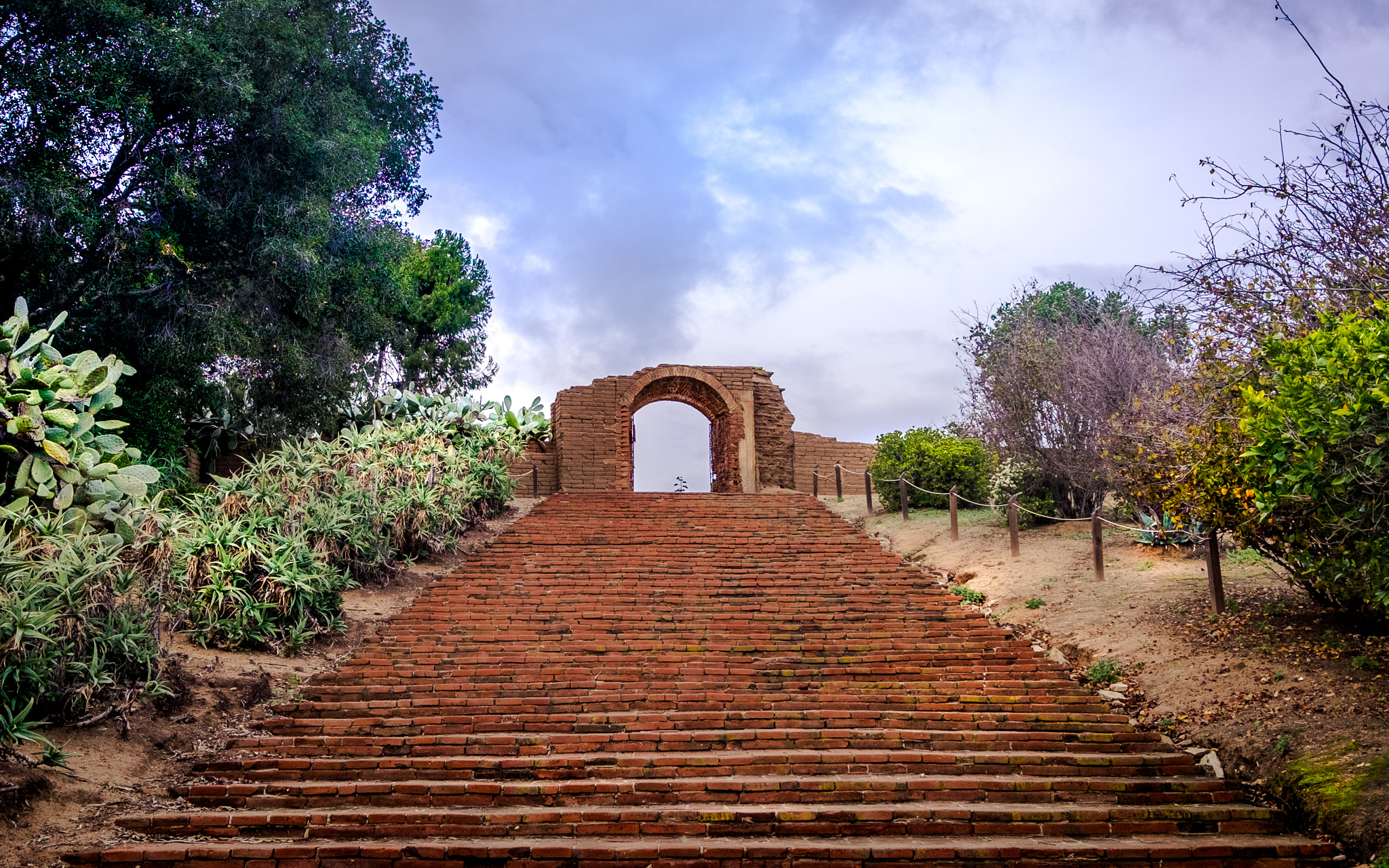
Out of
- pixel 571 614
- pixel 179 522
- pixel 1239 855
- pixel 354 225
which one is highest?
pixel 354 225

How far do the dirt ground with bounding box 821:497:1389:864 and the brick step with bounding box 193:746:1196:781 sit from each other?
55cm

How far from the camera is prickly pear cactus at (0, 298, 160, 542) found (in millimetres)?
7559

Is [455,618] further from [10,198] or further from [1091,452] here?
[1091,452]

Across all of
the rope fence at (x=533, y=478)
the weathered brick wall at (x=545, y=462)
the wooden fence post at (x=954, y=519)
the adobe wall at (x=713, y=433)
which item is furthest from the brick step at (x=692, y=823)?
the weathered brick wall at (x=545, y=462)

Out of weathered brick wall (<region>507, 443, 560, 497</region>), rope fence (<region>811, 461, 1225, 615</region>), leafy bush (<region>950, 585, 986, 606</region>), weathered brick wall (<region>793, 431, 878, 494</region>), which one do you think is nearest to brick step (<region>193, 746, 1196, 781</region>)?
rope fence (<region>811, 461, 1225, 615</region>)

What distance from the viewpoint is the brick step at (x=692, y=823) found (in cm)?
531

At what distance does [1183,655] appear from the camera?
725 cm

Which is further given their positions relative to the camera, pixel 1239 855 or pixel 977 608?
pixel 977 608

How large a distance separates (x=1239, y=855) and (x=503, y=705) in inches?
186

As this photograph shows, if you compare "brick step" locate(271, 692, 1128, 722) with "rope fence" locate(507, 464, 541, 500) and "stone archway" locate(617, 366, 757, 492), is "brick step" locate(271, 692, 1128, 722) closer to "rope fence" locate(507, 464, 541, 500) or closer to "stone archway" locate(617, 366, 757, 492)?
"rope fence" locate(507, 464, 541, 500)

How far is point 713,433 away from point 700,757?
55.4 feet

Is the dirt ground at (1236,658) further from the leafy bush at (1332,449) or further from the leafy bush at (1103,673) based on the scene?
the leafy bush at (1332,449)

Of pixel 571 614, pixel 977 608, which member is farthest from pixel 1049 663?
pixel 571 614

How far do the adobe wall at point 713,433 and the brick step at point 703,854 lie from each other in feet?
46.0
